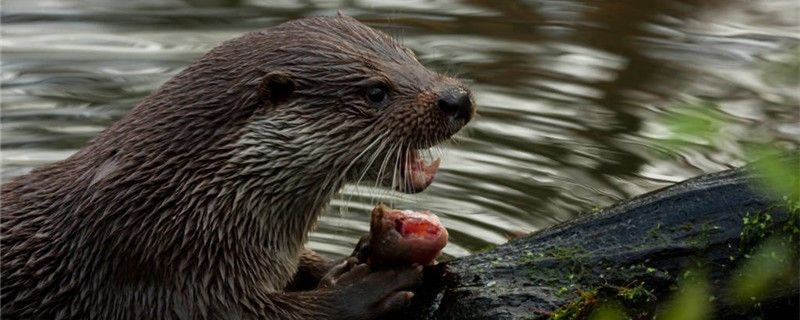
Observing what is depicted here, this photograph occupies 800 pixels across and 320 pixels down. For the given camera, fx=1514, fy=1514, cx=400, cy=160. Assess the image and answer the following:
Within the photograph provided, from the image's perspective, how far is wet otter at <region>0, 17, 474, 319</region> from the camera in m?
4.79

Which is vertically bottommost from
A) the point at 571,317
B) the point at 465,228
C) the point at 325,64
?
the point at 465,228

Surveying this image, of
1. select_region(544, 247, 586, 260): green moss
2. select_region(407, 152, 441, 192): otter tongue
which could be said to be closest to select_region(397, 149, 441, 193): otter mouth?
select_region(407, 152, 441, 192): otter tongue

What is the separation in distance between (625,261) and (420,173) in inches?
36.6

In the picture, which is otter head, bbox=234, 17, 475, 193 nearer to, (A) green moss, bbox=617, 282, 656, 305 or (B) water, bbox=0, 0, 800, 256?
(A) green moss, bbox=617, 282, 656, 305

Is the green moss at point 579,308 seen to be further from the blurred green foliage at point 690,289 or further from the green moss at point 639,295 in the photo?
the blurred green foliage at point 690,289

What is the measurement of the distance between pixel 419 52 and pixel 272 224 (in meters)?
4.36

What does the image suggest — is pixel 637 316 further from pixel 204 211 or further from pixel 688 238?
pixel 204 211

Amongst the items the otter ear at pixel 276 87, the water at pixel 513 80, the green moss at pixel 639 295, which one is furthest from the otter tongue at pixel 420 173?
the water at pixel 513 80

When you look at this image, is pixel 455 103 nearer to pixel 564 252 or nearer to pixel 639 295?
pixel 564 252

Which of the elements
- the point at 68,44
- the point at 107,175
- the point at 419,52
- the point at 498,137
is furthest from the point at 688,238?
the point at 68,44

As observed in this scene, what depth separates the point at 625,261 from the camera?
4406mm

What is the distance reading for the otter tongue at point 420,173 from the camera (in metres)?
5.05

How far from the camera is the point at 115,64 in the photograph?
29.3ft

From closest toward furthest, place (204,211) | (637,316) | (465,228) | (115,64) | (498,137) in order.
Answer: (637,316)
(204,211)
(465,228)
(498,137)
(115,64)
